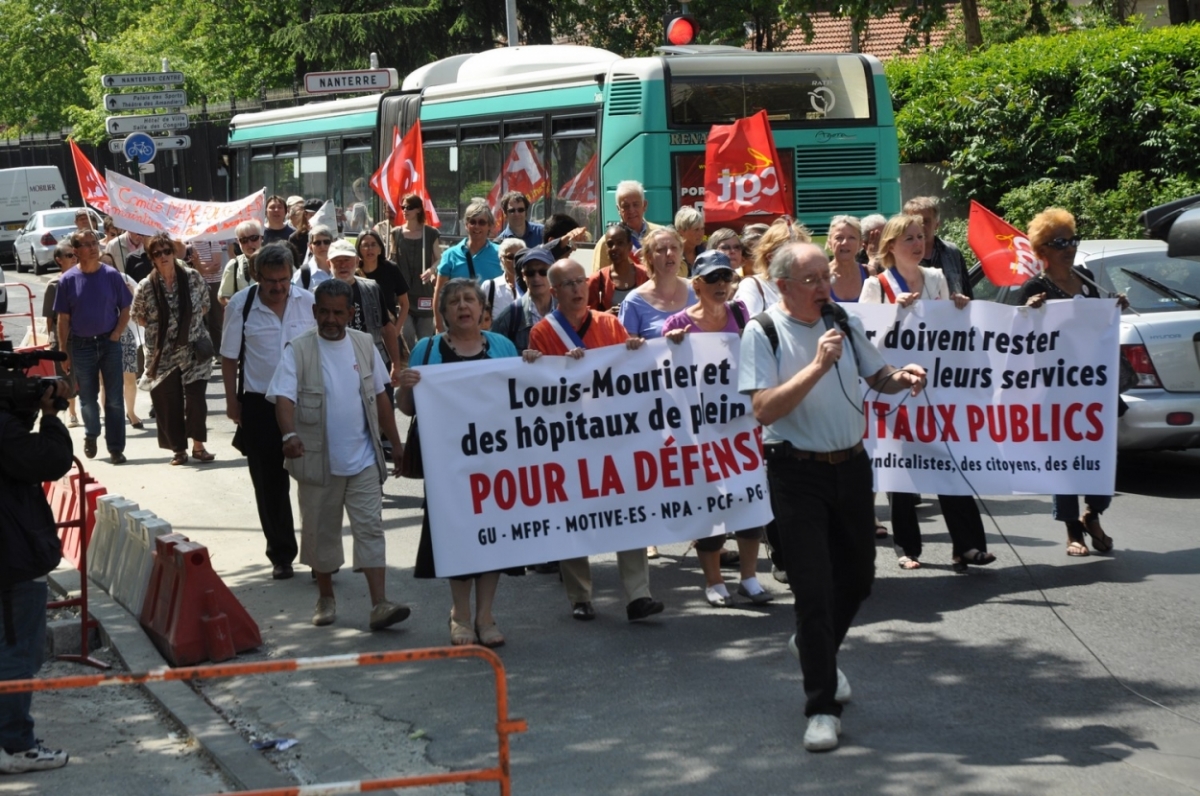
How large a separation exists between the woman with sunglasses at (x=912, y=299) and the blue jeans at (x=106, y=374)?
716 cm

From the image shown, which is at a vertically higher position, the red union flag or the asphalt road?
the red union flag

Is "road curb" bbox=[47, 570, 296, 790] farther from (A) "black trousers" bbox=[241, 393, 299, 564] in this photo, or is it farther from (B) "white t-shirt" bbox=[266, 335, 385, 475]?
(B) "white t-shirt" bbox=[266, 335, 385, 475]

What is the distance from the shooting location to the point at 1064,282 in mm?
8602

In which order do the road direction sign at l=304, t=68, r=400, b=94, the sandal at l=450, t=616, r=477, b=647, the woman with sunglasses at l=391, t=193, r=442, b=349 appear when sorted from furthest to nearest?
1. the road direction sign at l=304, t=68, r=400, b=94
2. the woman with sunglasses at l=391, t=193, r=442, b=349
3. the sandal at l=450, t=616, r=477, b=647

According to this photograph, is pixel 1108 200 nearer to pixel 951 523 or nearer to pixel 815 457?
pixel 951 523

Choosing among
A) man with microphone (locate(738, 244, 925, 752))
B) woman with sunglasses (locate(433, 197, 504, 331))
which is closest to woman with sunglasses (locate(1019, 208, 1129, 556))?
man with microphone (locate(738, 244, 925, 752))

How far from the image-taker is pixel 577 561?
7.83 metres

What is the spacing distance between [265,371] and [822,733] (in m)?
4.62

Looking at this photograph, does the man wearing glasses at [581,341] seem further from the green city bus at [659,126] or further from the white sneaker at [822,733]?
the green city bus at [659,126]

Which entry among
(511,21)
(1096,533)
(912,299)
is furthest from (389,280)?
(511,21)

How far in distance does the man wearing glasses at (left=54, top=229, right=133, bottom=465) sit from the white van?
3511cm

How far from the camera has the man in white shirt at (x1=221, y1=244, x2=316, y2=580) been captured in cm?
900

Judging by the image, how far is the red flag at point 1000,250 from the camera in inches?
351

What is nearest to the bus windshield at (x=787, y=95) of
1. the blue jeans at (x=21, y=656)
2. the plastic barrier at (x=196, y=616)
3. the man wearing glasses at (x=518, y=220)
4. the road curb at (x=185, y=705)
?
the man wearing glasses at (x=518, y=220)
